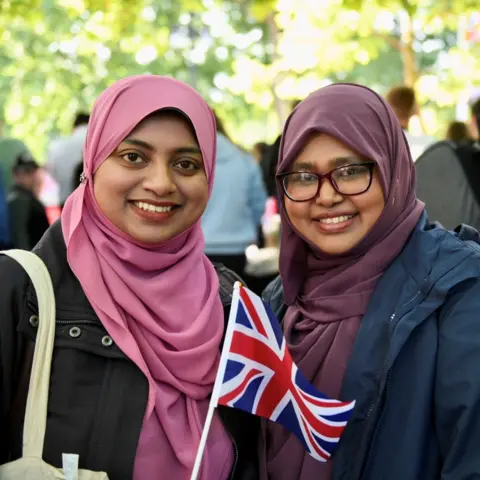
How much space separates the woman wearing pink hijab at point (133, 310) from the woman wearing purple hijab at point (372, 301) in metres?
0.32

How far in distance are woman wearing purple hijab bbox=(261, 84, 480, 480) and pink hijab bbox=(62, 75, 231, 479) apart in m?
0.34

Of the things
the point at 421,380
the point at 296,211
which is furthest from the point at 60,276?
the point at 421,380

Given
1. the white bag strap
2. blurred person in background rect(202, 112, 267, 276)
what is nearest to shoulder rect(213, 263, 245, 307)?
the white bag strap

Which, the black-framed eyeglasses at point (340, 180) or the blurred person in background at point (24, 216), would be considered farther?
the blurred person in background at point (24, 216)

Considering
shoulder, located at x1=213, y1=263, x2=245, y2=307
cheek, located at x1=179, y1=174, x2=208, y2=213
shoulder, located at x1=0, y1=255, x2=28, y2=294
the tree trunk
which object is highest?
the tree trunk

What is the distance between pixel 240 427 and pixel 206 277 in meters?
0.52

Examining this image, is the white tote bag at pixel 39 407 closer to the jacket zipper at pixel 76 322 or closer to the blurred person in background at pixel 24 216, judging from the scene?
the jacket zipper at pixel 76 322

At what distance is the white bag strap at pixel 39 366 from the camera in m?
2.27

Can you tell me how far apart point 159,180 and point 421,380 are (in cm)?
100

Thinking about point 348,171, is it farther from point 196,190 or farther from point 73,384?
point 73,384

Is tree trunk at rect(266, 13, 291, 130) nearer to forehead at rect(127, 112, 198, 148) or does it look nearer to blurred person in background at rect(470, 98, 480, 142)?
blurred person in background at rect(470, 98, 480, 142)

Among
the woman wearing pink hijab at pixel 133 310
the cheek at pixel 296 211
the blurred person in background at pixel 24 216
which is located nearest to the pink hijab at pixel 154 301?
the woman wearing pink hijab at pixel 133 310

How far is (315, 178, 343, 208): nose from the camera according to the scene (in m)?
2.65

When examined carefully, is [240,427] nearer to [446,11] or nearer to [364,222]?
[364,222]
